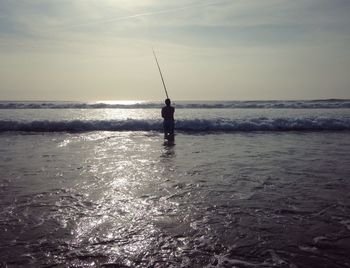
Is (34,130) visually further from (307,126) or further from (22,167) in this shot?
(307,126)

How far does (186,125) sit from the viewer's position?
77.8 ft

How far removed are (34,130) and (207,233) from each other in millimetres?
19599

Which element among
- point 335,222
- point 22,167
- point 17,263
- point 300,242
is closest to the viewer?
point 17,263

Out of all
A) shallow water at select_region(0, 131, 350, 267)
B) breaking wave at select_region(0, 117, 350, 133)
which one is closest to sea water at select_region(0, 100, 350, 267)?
shallow water at select_region(0, 131, 350, 267)

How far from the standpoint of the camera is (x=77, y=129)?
23375mm

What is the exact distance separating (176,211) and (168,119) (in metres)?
12.4

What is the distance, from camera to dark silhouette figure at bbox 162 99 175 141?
1806cm

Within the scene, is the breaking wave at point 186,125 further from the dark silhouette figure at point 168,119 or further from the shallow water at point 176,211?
the shallow water at point 176,211

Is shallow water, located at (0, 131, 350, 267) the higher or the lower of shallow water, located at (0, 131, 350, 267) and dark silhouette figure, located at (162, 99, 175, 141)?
the lower

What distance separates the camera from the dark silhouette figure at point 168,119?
1806cm

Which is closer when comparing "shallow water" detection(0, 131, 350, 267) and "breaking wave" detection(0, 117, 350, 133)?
"shallow water" detection(0, 131, 350, 267)

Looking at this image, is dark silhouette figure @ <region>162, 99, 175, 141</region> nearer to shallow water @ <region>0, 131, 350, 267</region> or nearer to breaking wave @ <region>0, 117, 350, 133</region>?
breaking wave @ <region>0, 117, 350, 133</region>

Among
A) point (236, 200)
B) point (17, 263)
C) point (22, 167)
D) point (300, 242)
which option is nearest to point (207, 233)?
point (300, 242)

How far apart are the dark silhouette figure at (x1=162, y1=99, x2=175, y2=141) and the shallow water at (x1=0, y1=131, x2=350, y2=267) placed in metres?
6.12
